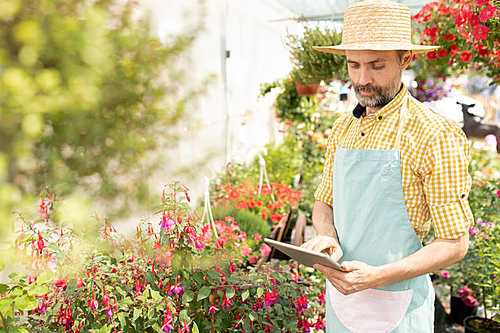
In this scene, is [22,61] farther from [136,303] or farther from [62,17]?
[136,303]

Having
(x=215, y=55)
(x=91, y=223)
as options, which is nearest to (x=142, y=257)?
(x=91, y=223)

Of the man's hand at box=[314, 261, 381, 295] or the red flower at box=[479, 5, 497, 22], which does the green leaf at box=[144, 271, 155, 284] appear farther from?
the red flower at box=[479, 5, 497, 22]

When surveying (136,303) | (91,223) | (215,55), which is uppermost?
(215,55)

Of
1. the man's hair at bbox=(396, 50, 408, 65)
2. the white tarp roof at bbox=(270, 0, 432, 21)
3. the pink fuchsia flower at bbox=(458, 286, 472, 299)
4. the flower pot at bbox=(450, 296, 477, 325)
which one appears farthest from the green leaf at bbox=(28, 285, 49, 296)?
the white tarp roof at bbox=(270, 0, 432, 21)

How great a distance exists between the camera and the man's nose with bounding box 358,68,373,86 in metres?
1.05

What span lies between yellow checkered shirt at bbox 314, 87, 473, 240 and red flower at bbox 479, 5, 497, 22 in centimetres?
42

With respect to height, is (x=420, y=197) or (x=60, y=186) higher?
(x=60, y=186)

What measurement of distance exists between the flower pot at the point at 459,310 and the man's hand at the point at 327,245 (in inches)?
66.5

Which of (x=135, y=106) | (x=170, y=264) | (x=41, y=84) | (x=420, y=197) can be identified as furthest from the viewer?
(x=170, y=264)

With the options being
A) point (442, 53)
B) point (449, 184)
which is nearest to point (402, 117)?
point (449, 184)

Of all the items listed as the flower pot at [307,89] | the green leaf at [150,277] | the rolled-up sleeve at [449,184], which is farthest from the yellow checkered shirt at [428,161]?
the flower pot at [307,89]

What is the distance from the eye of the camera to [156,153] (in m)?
0.42

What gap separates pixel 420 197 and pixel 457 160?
156mm

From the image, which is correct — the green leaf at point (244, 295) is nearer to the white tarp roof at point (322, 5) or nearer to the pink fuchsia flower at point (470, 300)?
the pink fuchsia flower at point (470, 300)
